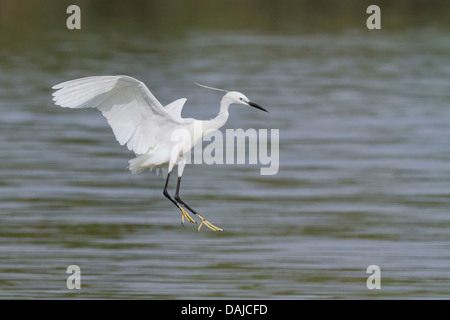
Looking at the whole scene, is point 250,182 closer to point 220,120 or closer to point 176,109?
point 176,109

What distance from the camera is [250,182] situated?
12.7m

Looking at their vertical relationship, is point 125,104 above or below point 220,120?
above

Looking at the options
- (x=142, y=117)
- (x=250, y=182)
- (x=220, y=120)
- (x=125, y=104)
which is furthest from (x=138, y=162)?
(x=250, y=182)

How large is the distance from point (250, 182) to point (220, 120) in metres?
2.63

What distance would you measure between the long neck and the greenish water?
1122mm

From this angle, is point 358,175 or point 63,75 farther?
point 63,75

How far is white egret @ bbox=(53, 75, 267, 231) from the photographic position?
9.47m

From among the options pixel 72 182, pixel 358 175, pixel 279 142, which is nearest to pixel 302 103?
pixel 279 142

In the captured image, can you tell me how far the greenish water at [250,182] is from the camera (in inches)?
371

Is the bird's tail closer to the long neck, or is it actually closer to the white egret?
the white egret

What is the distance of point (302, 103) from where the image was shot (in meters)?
18.2

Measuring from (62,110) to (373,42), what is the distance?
9.93 metres

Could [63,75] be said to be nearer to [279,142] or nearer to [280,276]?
[279,142]

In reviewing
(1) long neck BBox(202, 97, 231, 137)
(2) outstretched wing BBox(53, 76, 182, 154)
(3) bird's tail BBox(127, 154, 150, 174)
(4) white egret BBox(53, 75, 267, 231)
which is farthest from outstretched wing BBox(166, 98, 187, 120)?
(3) bird's tail BBox(127, 154, 150, 174)
